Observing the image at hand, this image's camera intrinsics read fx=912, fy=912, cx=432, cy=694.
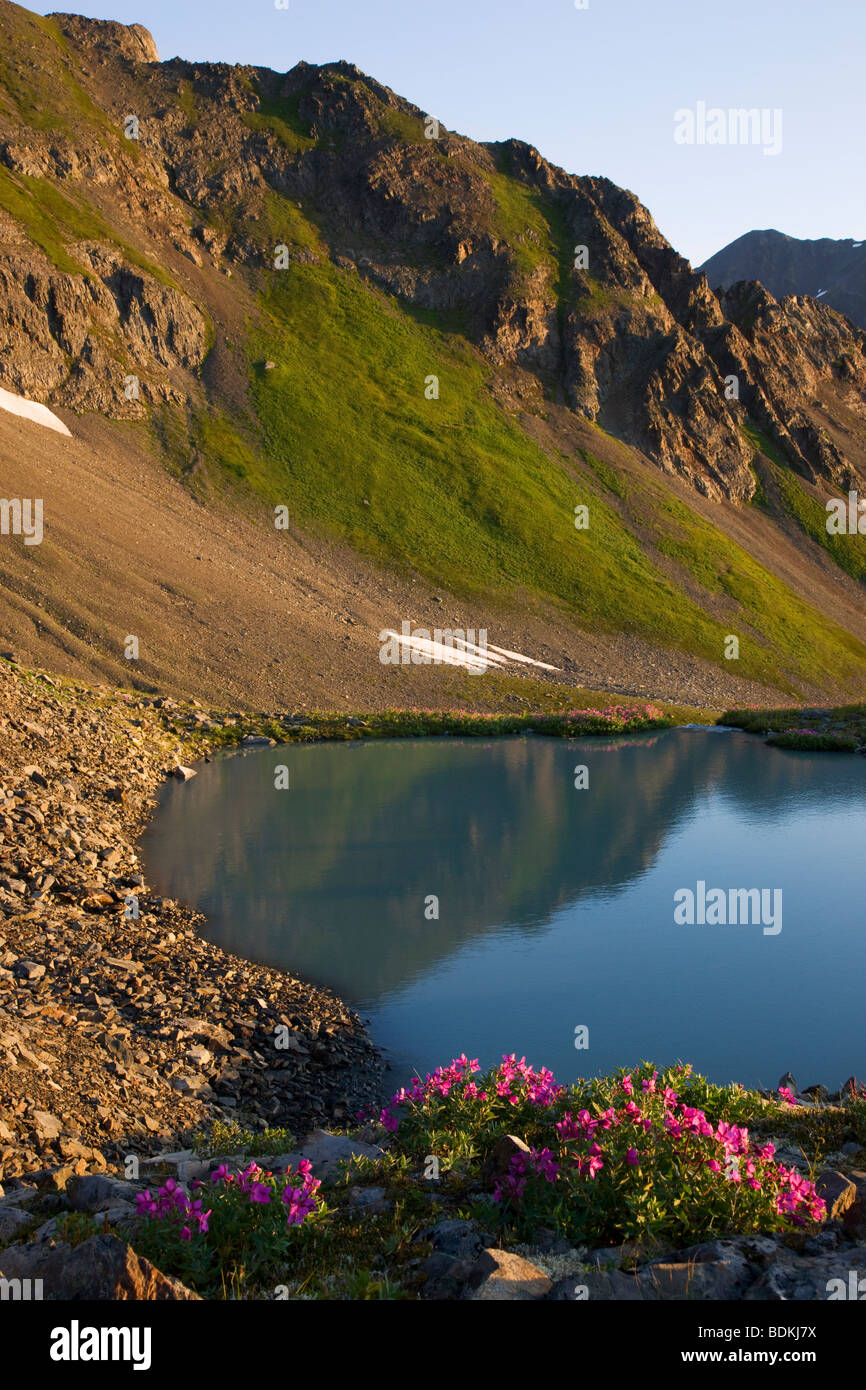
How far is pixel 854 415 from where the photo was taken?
125625mm

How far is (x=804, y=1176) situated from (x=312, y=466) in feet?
270

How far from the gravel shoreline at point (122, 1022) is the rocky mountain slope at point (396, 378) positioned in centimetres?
3024

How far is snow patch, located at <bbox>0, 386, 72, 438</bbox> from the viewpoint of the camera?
68.0 metres

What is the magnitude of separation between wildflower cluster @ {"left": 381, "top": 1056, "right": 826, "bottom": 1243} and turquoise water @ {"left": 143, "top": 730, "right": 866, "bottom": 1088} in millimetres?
4966

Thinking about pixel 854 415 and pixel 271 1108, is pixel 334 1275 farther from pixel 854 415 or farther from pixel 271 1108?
pixel 854 415

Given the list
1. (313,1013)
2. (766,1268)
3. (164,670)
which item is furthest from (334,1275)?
(164,670)

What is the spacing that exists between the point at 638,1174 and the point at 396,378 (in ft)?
326

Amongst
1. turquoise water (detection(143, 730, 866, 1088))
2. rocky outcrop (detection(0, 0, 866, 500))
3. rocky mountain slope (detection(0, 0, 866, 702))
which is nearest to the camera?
turquoise water (detection(143, 730, 866, 1088))

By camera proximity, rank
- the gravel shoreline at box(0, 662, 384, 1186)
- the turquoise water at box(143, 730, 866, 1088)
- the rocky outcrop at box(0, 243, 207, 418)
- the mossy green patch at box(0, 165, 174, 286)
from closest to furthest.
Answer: the gravel shoreline at box(0, 662, 384, 1186), the turquoise water at box(143, 730, 866, 1088), the rocky outcrop at box(0, 243, 207, 418), the mossy green patch at box(0, 165, 174, 286)
